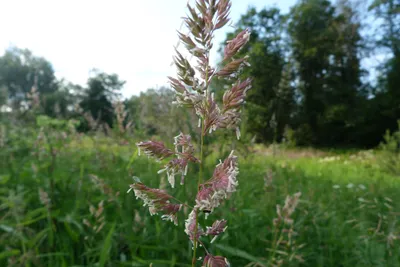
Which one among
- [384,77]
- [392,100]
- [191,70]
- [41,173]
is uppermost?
[384,77]

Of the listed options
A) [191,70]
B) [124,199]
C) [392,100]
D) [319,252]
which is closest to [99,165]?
[124,199]

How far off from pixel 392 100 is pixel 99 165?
101ft

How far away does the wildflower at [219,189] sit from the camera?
0.67 metres

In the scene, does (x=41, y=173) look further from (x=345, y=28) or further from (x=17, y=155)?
(x=345, y=28)

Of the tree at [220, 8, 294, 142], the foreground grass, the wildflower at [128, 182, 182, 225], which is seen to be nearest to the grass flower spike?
the wildflower at [128, 182, 182, 225]

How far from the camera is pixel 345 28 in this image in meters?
29.7

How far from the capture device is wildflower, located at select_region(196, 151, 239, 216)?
2.19 feet

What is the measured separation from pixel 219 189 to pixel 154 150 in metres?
0.20

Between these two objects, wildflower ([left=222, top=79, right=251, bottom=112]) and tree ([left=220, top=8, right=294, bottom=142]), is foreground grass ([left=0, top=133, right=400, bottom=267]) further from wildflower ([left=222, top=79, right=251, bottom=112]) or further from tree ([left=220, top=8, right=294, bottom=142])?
tree ([left=220, top=8, right=294, bottom=142])

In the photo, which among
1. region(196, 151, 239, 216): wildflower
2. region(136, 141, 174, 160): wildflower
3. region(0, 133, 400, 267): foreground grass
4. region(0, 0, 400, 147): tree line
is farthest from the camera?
region(0, 0, 400, 147): tree line

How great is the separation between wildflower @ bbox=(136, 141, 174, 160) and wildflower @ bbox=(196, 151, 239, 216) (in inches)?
5.1

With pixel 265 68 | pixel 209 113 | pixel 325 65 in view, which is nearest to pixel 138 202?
pixel 209 113

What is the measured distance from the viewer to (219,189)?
68 cm

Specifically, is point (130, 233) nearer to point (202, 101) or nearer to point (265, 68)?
point (202, 101)
